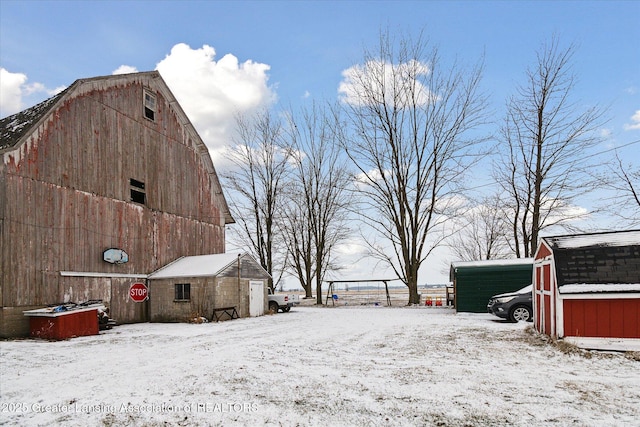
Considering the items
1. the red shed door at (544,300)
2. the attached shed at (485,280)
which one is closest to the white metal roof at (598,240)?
the red shed door at (544,300)

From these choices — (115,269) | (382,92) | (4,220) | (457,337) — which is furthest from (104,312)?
(382,92)

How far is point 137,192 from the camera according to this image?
20.5 metres

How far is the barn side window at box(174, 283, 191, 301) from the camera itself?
20.2m

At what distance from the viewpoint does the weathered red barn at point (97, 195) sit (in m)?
15.1

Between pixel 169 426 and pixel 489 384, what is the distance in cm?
464

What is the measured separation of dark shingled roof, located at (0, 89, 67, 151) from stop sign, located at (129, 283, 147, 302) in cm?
734

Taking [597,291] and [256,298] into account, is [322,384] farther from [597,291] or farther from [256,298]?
[256,298]

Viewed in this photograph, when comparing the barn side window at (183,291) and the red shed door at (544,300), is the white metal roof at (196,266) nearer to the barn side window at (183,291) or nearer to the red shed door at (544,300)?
the barn side window at (183,291)

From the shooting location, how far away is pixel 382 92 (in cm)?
3152

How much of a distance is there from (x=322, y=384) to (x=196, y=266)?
1510 cm

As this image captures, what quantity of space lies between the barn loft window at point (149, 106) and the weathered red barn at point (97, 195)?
5cm

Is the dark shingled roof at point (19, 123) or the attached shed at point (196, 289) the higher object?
the dark shingled roof at point (19, 123)

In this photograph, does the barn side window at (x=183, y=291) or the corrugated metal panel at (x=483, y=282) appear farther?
the corrugated metal panel at (x=483, y=282)

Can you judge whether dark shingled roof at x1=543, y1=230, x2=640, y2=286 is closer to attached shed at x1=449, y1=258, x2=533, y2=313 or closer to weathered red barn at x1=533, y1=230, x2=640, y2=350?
weathered red barn at x1=533, y1=230, x2=640, y2=350
